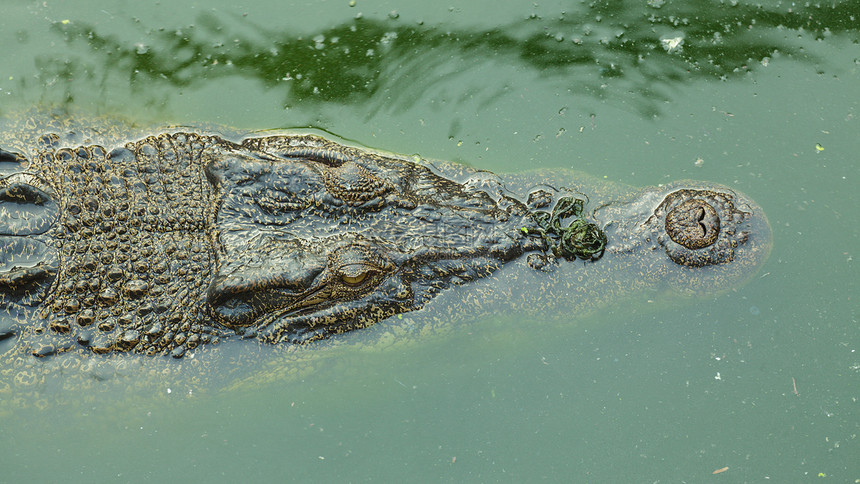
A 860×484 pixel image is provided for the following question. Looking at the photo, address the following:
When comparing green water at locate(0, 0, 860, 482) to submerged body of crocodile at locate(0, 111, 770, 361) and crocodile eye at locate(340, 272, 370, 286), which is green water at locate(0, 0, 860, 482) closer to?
submerged body of crocodile at locate(0, 111, 770, 361)

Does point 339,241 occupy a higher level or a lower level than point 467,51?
lower

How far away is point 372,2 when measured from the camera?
5.23m

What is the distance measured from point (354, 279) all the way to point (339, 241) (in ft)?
0.81

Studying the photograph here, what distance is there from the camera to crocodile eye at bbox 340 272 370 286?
336 centimetres

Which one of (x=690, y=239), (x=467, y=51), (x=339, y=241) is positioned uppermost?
(x=467, y=51)

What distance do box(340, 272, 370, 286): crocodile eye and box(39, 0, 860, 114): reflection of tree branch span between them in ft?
6.55

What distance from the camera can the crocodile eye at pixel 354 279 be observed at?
336 cm

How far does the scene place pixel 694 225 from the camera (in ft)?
12.5

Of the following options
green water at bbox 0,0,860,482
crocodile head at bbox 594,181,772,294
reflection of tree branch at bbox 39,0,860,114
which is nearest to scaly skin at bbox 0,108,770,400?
crocodile head at bbox 594,181,772,294

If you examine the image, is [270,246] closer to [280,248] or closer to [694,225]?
[280,248]

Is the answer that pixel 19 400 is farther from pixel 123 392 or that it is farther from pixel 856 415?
pixel 856 415

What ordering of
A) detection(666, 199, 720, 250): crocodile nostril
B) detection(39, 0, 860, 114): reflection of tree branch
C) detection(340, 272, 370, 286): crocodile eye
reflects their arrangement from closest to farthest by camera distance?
1. detection(340, 272, 370, 286): crocodile eye
2. detection(666, 199, 720, 250): crocodile nostril
3. detection(39, 0, 860, 114): reflection of tree branch

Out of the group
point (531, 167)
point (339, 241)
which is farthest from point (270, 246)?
point (531, 167)

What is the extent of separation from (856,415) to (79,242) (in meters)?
4.99
